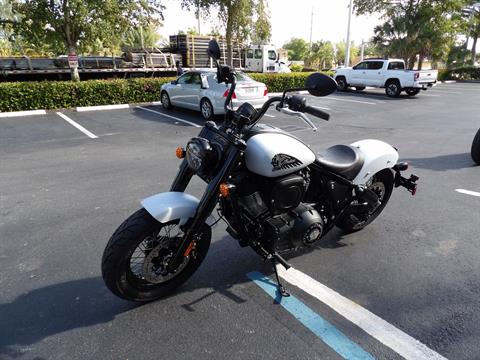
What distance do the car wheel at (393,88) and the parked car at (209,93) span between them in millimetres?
9421

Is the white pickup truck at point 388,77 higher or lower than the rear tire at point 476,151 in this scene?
higher

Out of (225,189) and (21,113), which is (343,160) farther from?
(21,113)

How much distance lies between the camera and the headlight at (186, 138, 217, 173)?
2438 millimetres

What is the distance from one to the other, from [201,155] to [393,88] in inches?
685

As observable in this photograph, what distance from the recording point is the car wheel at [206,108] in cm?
1042

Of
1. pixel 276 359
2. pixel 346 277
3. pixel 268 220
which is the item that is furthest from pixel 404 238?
pixel 276 359

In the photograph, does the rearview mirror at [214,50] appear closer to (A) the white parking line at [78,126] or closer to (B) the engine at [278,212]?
(B) the engine at [278,212]

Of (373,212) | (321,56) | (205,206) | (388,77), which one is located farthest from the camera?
(321,56)

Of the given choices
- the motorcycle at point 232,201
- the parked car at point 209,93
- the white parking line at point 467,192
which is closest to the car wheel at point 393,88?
the parked car at point 209,93

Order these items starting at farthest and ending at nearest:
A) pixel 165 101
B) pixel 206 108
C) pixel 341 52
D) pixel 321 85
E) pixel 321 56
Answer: pixel 341 52 < pixel 321 56 < pixel 165 101 < pixel 206 108 < pixel 321 85

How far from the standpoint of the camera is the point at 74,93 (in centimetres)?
1205

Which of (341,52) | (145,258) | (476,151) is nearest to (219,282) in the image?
(145,258)

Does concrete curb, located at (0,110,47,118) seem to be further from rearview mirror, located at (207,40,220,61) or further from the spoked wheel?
the spoked wheel

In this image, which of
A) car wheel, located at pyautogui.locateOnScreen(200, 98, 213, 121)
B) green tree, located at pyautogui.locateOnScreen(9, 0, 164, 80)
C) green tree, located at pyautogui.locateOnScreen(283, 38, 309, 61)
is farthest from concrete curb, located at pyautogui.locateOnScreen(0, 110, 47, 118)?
green tree, located at pyautogui.locateOnScreen(283, 38, 309, 61)
